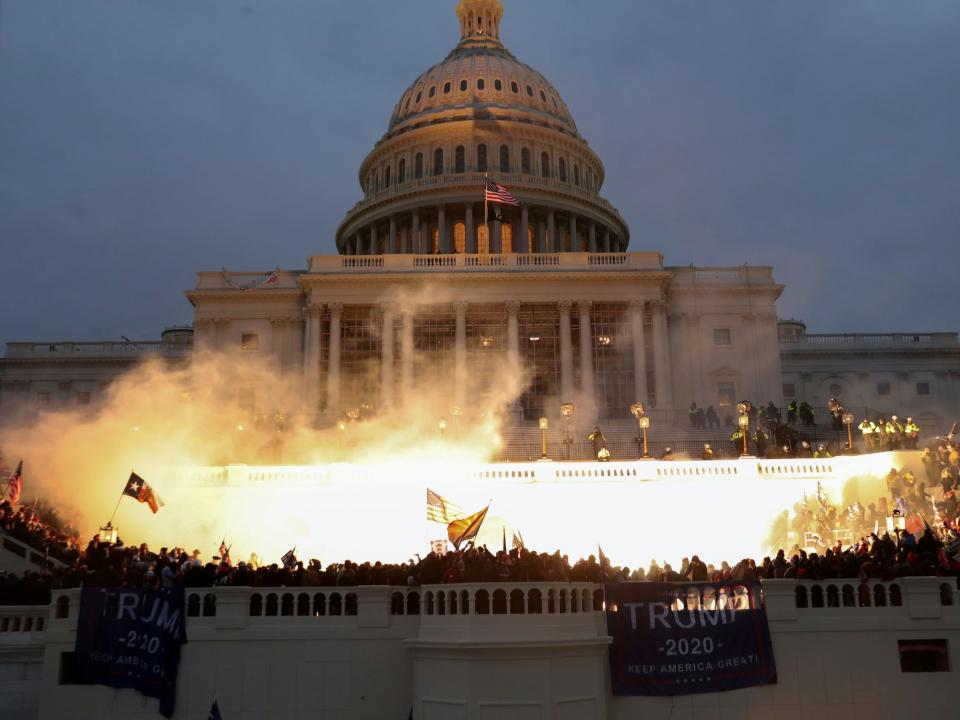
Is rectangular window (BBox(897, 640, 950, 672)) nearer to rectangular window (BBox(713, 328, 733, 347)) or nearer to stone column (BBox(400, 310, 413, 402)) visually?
stone column (BBox(400, 310, 413, 402))

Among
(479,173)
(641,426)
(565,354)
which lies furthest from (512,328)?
(479,173)

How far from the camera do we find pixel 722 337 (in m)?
60.2

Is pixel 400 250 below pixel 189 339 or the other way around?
the other way around

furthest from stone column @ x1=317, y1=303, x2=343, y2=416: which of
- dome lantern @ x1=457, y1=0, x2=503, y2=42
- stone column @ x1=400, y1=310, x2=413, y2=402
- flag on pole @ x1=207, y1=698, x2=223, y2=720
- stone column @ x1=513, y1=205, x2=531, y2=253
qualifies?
dome lantern @ x1=457, y1=0, x2=503, y2=42

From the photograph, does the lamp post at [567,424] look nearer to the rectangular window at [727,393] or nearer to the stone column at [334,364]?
the rectangular window at [727,393]

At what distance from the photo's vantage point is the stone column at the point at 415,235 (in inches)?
3049

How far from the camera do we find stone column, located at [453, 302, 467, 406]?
56188mm

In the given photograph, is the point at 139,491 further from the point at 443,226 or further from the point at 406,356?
the point at 443,226

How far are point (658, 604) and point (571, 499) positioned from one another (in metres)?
16.5

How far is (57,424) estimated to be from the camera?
58219 millimetres

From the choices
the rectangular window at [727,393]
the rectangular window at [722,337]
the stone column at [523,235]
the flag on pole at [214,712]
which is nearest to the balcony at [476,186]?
the stone column at [523,235]

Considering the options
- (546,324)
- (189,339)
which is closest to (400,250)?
(189,339)

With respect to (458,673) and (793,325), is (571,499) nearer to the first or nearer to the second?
(458,673)

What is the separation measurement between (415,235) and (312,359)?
2304cm
